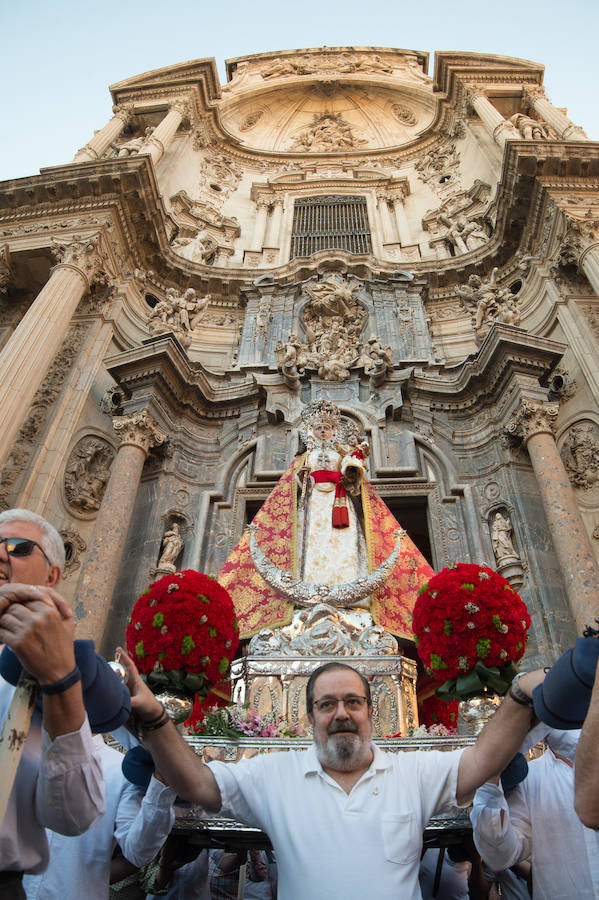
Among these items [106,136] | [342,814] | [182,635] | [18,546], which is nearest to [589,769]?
[342,814]

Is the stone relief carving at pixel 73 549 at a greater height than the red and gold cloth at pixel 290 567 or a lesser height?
greater

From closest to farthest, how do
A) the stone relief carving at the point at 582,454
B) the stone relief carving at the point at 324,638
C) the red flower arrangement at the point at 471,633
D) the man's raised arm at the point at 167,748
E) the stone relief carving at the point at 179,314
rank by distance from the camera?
the man's raised arm at the point at 167,748 → the red flower arrangement at the point at 471,633 → the stone relief carving at the point at 324,638 → the stone relief carving at the point at 582,454 → the stone relief carving at the point at 179,314

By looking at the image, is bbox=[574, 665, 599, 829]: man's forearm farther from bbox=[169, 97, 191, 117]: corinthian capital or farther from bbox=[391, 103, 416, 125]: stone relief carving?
bbox=[391, 103, 416, 125]: stone relief carving

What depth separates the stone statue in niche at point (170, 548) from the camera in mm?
9328

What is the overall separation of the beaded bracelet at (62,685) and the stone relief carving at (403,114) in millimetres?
29240

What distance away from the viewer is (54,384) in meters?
10.7

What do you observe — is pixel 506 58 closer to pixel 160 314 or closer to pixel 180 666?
pixel 160 314

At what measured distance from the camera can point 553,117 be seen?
17344 mm

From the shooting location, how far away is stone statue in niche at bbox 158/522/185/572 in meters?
9.33

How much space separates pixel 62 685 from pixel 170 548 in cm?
816

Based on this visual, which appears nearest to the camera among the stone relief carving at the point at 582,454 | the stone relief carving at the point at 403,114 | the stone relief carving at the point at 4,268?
the stone relief carving at the point at 582,454

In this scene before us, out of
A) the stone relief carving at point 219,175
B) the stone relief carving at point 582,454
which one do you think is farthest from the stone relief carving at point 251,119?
the stone relief carving at point 582,454

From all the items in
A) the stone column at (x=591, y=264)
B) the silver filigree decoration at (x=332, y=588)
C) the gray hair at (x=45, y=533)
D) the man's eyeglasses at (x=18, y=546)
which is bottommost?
the man's eyeglasses at (x=18, y=546)

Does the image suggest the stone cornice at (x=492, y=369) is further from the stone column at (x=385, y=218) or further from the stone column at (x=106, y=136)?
the stone column at (x=106, y=136)
